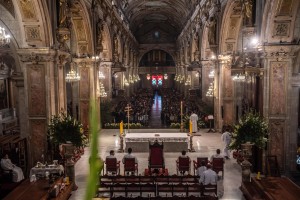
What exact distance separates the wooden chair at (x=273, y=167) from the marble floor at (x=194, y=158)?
114 cm

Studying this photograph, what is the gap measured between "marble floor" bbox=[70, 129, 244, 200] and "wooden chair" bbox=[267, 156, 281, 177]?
1.14 meters

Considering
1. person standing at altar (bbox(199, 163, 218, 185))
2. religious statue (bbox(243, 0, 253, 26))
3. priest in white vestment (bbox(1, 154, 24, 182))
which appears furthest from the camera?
religious statue (bbox(243, 0, 253, 26))

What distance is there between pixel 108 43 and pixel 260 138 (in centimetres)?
1611

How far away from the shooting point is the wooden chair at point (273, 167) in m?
11.6

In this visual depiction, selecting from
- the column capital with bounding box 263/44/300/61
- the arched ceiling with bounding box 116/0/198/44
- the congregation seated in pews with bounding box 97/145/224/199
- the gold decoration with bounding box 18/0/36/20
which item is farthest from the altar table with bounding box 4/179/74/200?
the arched ceiling with bounding box 116/0/198/44

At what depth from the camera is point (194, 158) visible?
605 inches

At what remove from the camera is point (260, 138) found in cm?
1119

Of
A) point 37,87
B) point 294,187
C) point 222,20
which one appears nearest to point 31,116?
point 37,87

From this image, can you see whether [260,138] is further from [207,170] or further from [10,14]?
[10,14]

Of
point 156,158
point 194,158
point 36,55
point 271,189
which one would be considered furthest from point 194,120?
point 271,189

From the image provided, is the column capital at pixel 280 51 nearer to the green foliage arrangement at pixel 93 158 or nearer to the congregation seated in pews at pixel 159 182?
the congregation seated in pews at pixel 159 182

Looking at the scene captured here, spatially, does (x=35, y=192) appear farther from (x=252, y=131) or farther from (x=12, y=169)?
(x=252, y=131)

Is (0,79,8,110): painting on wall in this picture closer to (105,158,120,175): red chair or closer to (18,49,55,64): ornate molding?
(18,49,55,64): ornate molding

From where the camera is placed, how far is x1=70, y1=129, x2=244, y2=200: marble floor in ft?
36.0
